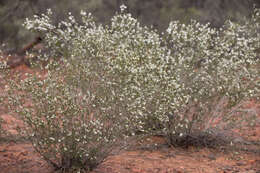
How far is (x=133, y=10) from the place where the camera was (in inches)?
621

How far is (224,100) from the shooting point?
6629 mm

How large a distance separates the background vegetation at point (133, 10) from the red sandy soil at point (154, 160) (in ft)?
20.8

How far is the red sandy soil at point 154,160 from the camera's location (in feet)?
17.9

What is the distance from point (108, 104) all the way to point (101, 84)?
331 mm

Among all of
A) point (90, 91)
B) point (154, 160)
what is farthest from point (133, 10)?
point (90, 91)

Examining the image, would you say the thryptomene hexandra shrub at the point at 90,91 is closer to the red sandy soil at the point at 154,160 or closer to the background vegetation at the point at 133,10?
the red sandy soil at the point at 154,160

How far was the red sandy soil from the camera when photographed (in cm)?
546

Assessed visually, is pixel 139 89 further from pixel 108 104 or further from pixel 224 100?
pixel 224 100

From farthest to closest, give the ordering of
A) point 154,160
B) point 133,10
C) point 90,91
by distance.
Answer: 1. point 133,10
2. point 154,160
3. point 90,91

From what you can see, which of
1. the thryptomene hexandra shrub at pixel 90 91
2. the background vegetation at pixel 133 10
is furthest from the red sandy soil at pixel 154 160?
the background vegetation at pixel 133 10

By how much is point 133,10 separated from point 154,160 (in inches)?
426

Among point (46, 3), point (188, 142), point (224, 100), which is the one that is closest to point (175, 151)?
point (188, 142)

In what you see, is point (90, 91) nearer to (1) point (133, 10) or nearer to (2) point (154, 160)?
(2) point (154, 160)

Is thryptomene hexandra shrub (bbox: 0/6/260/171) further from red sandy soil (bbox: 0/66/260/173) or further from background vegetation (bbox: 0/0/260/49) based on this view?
background vegetation (bbox: 0/0/260/49)
